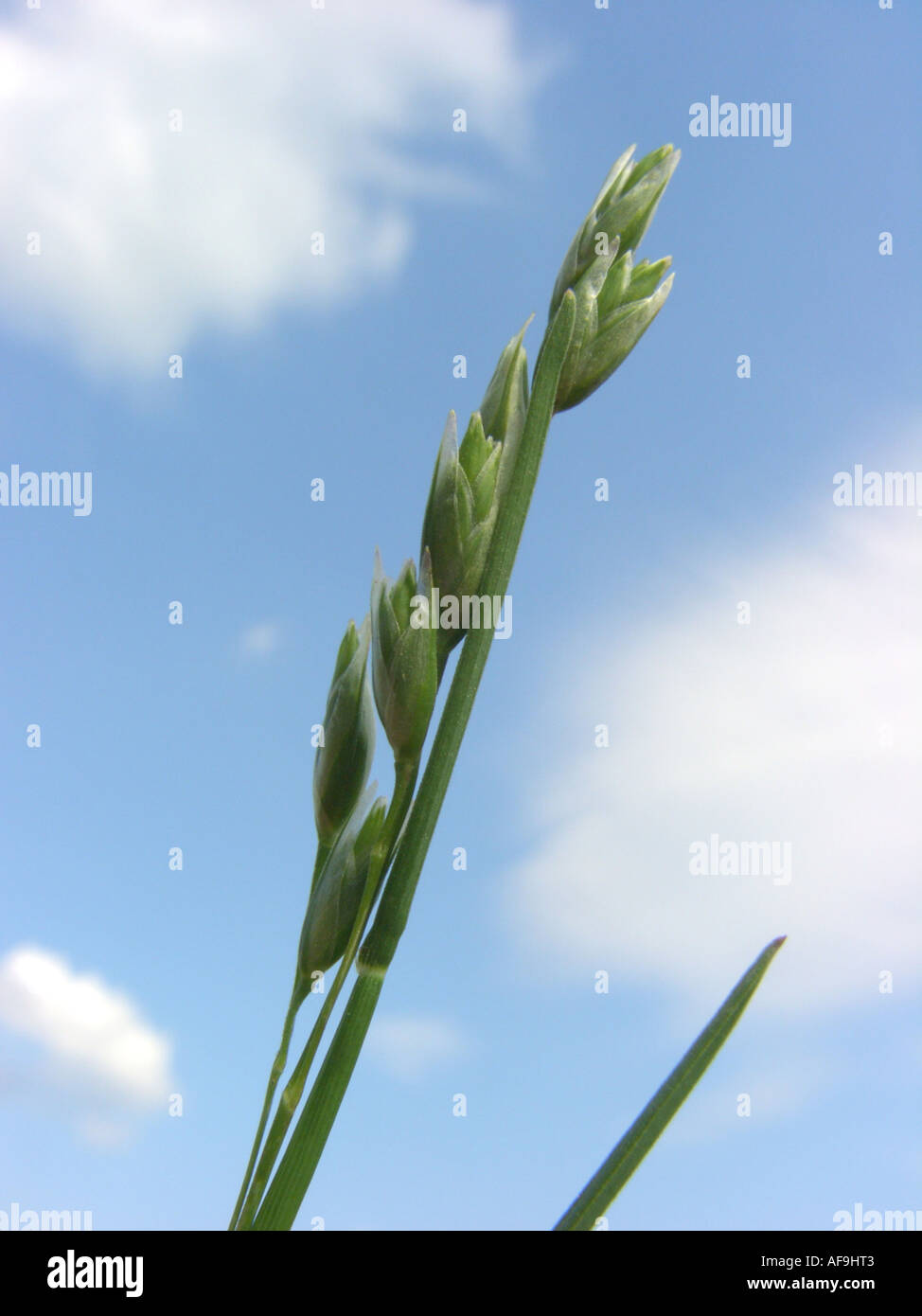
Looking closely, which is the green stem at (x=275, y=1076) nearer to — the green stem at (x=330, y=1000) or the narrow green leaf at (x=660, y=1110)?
the green stem at (x=330, y=1000)

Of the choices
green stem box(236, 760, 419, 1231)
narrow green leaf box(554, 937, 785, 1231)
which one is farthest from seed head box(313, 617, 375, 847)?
narrow green leaf box(554, 937, 785, 1231)

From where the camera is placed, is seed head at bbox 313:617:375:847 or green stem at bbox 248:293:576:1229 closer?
green stem at bbox 248:293:576:1229

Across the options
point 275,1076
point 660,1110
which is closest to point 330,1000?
point 275,1076

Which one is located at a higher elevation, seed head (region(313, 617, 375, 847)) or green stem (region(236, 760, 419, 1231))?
seed head (region(313, 617, 375, 847))

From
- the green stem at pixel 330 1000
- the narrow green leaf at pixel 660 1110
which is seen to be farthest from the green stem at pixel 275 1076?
the narrow green leaf at pixel 660 1110

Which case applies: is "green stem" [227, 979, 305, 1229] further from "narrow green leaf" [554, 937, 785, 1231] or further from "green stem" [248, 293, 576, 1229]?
"narrow green leaf" [554, 937, 785, 1231]
